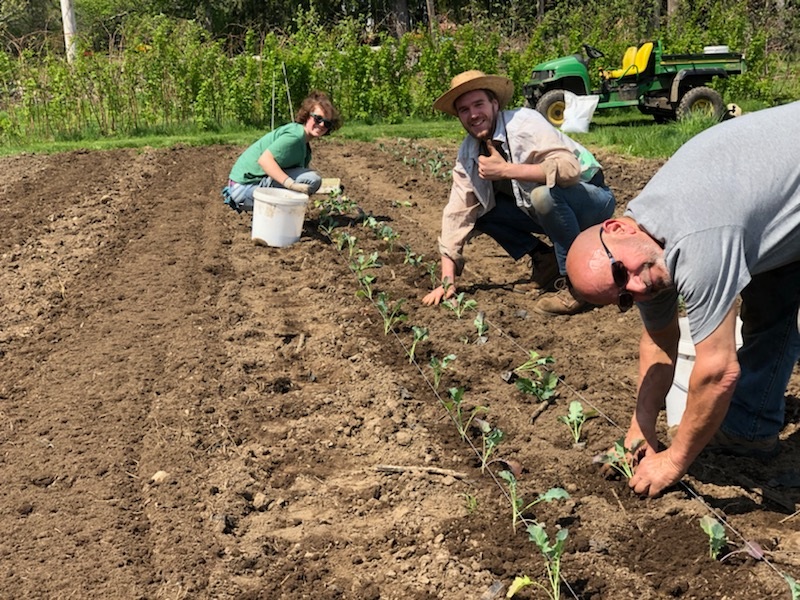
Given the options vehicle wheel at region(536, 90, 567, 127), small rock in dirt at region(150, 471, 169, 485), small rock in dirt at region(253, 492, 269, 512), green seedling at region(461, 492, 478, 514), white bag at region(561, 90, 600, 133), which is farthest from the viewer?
vehicle wheel at region(536, 90, 567, 127)

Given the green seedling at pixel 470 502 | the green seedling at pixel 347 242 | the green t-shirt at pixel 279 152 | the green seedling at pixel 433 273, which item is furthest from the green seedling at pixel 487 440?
the green t-shirt at pixel 279 152

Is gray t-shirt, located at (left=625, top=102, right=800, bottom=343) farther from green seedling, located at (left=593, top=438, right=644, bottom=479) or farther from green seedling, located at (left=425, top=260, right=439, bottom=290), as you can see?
green seedling, located at (left=425, top=260, right=439, bottom=290)

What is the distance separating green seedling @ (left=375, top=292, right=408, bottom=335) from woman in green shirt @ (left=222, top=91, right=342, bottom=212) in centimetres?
171

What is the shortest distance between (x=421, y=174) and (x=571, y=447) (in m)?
6.71

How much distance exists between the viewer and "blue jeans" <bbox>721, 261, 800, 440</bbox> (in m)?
3.23

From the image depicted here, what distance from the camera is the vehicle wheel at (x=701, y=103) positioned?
41.0ft

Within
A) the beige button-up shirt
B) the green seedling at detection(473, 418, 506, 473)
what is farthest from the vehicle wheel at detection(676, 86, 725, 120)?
the green seedling at detection(473, 418, 506, 473)

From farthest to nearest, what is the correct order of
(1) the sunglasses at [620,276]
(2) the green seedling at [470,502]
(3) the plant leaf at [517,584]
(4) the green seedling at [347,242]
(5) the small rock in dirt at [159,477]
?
(4) the green seedling at [347,242], (5) the small rock in dirt at [159,477], (2) the green seedling at [470,502], (3) the plant leaf at [517,584], (1) the sunglasses at [620,276]

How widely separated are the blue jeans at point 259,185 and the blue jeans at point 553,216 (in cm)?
188

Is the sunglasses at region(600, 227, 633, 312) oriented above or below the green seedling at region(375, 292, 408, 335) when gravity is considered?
above

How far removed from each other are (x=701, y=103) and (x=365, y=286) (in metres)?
8.81

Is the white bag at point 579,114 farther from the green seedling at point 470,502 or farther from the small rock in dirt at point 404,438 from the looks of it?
the green seedling at point 470,502

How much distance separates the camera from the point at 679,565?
111 inches

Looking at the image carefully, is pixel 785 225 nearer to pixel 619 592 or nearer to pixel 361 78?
pixel 619 592
